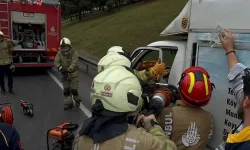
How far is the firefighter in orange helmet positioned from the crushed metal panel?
49 centimetres

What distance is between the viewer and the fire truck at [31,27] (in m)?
11.8

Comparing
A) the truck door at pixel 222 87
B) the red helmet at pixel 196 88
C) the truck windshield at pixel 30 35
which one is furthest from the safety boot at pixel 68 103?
the truck windshield at pixel 30 35

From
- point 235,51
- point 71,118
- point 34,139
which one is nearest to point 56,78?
point 71,118

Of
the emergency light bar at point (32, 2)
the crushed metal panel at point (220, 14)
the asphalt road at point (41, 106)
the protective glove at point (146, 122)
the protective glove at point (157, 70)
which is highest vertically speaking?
the emergency light bar at point (32, 2)

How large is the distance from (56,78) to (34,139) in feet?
20.1

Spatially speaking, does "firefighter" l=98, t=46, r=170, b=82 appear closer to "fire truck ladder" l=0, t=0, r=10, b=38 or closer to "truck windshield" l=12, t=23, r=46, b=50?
"fire truck ladder" l=0, t=0, r=10, b=38

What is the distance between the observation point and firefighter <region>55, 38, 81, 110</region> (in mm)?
7312

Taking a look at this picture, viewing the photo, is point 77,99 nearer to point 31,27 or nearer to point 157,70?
point 157,70

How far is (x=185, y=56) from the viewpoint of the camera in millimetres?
3516

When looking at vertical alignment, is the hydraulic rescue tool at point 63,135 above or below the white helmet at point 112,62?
below

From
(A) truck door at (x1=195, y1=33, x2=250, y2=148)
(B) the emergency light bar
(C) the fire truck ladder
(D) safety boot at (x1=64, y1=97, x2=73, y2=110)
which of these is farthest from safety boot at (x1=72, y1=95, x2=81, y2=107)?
(B) the emergency light bar

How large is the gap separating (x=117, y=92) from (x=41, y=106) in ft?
19.6

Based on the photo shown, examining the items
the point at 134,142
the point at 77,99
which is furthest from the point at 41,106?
the point at 134,142

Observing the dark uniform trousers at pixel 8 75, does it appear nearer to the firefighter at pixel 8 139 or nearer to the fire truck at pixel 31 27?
the fire truck at pixel 31 27
